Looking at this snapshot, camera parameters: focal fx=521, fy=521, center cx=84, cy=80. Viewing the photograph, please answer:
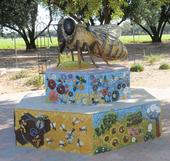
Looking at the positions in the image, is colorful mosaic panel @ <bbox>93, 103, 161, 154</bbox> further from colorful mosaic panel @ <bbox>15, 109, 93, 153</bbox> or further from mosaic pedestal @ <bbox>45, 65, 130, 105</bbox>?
mosaic pedestal @ <bbox>45, 65, 130, 105</bbox>

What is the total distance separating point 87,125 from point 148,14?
33.1m

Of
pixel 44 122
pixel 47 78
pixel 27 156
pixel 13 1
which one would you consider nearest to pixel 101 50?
pixel 47 78

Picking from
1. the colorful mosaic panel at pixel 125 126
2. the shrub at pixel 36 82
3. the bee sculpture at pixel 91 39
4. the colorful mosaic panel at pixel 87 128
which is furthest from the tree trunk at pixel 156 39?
the colorful mosaic panel at pixel 87 128

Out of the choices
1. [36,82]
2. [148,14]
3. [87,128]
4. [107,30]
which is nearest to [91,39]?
[107,30]

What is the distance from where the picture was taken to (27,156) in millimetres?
6980

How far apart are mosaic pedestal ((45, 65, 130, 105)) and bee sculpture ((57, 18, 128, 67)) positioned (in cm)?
27

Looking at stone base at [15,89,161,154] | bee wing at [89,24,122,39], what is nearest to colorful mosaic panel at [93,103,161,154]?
stone base at [15,89,161,154]

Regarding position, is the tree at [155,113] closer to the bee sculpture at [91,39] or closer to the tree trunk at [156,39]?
the bee sculpture at [91,39]

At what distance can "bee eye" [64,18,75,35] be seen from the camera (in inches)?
299

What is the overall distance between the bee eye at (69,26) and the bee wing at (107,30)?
35cm

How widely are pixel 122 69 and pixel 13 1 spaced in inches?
1001

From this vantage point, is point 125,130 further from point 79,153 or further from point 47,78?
point 47,78

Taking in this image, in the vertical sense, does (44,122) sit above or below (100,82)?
below

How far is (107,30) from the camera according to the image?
→ 26.6 ft
